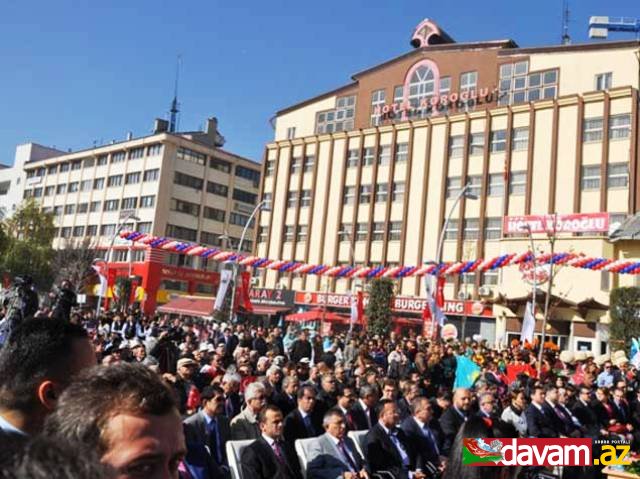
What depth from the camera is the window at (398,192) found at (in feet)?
148

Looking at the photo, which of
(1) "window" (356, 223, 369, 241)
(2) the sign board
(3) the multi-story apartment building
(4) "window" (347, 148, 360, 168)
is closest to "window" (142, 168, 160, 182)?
(3) the multi-story apartment building

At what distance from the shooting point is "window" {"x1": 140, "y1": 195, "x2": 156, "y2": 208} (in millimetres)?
61106

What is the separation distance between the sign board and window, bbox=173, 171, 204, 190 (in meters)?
38.1

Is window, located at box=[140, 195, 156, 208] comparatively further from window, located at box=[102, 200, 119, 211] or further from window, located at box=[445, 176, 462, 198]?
window, located at box=[445, 176, 462, 198]

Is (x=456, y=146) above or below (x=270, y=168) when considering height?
above

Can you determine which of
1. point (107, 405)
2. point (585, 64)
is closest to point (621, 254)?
point (585, 64)

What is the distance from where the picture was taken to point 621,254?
1268 inches

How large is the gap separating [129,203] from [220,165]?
10.6 meters

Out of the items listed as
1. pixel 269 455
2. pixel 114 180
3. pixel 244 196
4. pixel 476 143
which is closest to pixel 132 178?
pixel 114 180

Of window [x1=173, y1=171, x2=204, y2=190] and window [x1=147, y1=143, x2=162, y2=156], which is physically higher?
window [x1=147, y1=143, x2=162, y2=156]

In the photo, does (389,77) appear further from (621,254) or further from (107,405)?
(107,405)

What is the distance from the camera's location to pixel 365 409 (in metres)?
9.34

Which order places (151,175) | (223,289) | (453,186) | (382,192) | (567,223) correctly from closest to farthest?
(223,289) → (567,223) → (453,186) → (382,192) → (151,175)
